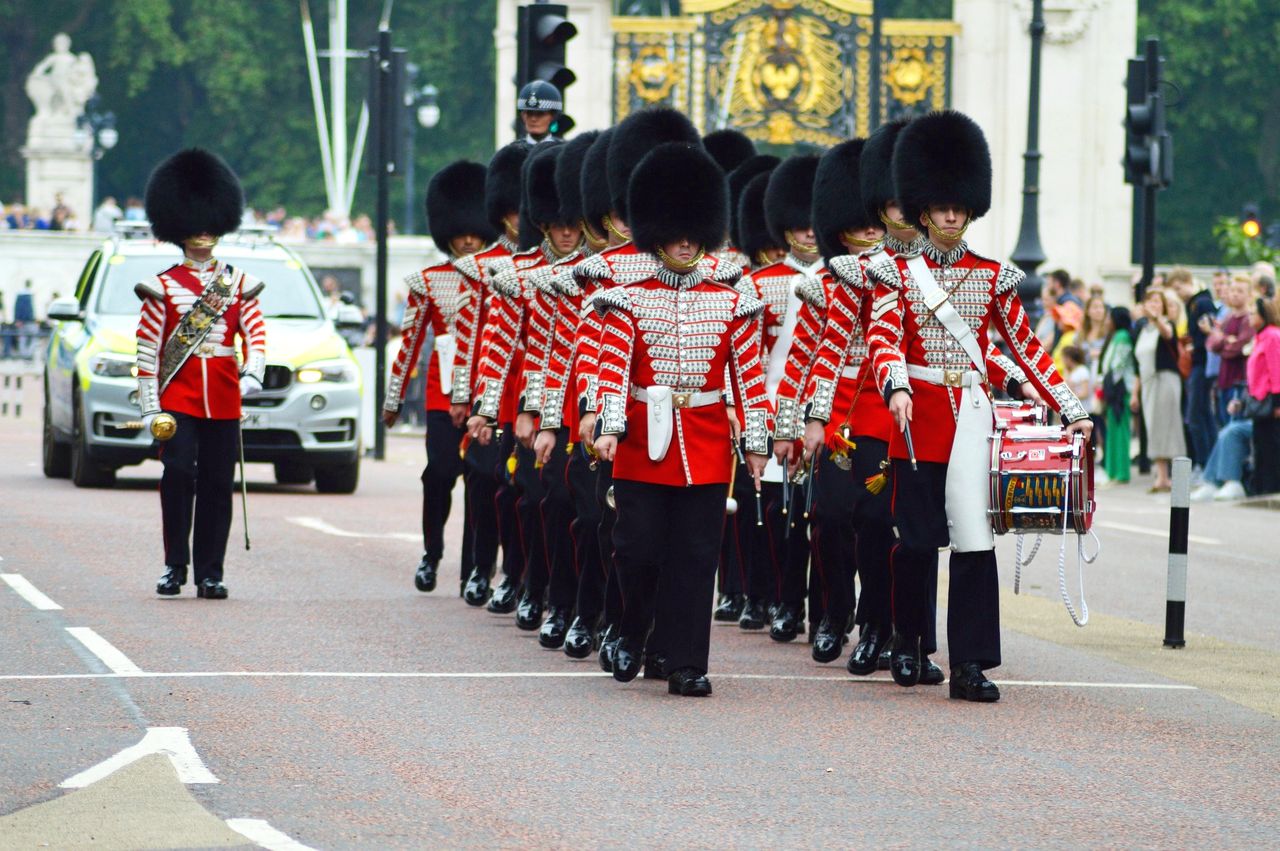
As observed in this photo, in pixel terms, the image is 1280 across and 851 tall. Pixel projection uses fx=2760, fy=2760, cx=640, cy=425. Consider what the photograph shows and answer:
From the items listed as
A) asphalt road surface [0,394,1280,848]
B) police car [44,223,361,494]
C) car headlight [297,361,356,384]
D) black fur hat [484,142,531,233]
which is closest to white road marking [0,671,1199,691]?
asphalt road surface [0,394,1280,848]

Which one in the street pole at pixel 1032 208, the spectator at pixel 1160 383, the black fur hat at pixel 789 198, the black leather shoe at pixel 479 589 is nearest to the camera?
the black fur hat at pixel 789 198

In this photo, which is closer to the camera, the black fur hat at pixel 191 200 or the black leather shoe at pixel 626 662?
the black leather shoe at pixel 626 662

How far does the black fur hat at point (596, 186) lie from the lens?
11219 millimetres

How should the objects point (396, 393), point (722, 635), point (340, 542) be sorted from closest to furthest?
point (722, 635) → point (396, 393) → point (340, 542)

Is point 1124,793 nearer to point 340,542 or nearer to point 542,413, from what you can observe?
point 542,413

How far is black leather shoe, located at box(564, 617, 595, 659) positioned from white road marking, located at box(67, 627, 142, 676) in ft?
5.69

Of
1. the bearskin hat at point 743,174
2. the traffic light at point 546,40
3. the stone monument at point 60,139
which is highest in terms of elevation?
the stone monument at point 60,139

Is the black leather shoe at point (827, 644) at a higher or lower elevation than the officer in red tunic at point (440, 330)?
lower

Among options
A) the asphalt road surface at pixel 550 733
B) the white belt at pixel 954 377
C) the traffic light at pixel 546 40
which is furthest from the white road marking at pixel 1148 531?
the white belt at pixel 954 377

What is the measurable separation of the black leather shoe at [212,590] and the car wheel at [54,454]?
26.9 feet

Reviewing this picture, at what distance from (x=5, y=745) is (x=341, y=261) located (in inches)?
1209

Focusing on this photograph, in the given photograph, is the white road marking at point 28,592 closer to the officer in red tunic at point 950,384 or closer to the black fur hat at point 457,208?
the black fur hat at point 457,208

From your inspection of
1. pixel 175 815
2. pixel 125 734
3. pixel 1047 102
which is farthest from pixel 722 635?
pixel 1047 102

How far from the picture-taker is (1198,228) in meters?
59.7
